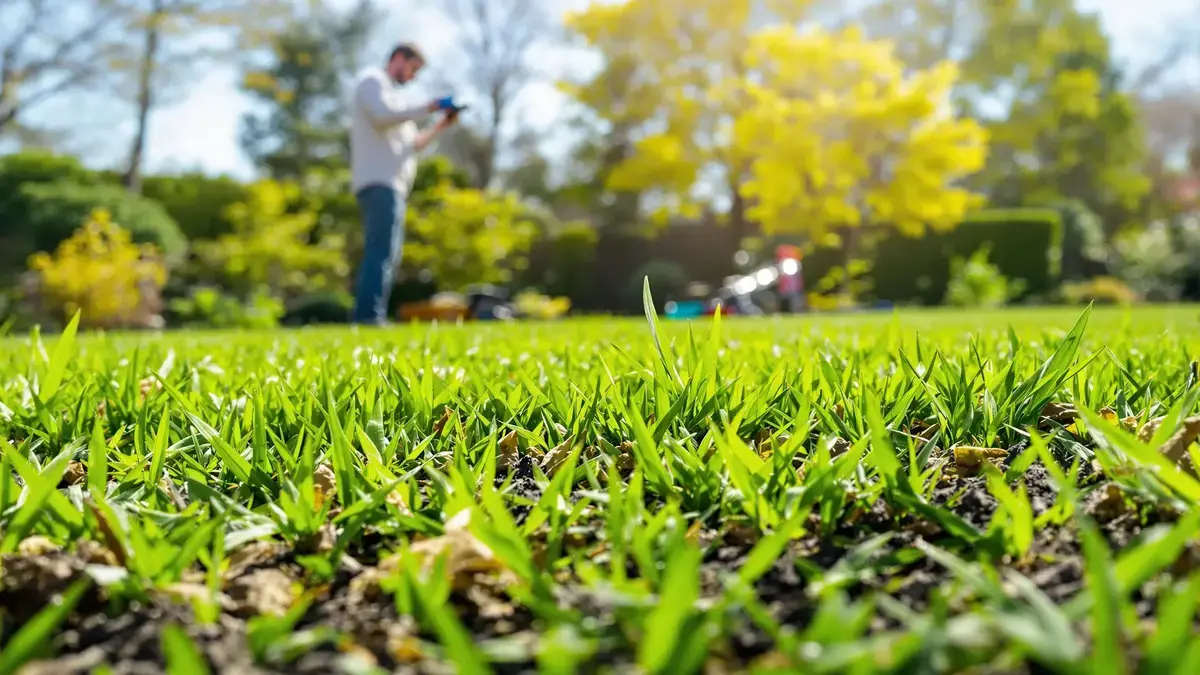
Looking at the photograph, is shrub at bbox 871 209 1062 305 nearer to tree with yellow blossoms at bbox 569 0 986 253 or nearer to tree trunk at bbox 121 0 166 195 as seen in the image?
tree with yellow blossoms at bbox 569 0 986 253

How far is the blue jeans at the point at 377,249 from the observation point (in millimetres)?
6785

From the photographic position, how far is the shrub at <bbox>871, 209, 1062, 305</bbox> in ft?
65.3

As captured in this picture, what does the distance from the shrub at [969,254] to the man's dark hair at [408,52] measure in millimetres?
16246

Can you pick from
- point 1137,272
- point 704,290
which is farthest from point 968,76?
point 704,290

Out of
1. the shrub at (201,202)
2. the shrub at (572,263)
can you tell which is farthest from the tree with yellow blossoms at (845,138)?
the shrub at (201,202)

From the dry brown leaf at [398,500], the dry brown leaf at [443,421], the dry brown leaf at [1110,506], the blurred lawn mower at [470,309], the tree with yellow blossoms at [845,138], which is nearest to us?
the dry brown leaf at [1110,506]

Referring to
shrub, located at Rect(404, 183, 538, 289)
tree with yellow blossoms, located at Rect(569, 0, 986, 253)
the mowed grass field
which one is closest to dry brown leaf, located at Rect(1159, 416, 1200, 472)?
the mowed grass field

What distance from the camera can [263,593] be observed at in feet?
2.88

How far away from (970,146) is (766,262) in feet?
18.2

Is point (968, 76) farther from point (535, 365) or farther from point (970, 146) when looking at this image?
point (535, 365)

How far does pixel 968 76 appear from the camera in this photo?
1373 inches

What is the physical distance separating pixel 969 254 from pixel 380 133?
17.5 meters

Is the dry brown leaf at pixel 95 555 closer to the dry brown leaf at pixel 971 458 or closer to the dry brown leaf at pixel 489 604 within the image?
the dry brown leaf at pixel 489 604

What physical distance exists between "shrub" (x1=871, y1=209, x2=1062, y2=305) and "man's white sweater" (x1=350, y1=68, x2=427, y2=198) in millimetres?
16321
